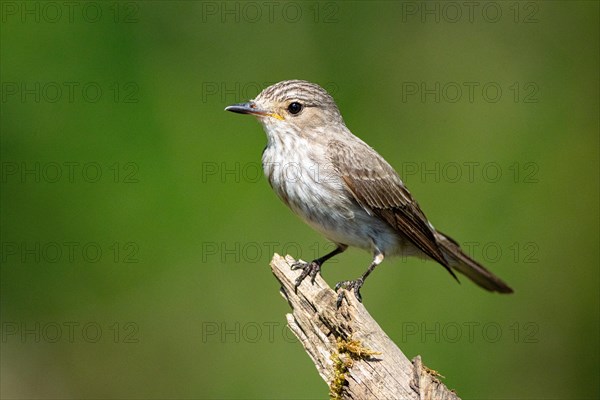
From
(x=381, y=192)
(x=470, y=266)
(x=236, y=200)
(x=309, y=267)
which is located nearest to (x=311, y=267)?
(x=309, y=267)

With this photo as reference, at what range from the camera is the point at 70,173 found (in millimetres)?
8305

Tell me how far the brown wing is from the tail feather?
418 mm

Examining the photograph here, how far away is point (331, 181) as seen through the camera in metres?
6.58

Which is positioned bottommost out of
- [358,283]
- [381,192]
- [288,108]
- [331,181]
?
[358,283]

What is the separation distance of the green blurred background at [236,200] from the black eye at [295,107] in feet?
5.10

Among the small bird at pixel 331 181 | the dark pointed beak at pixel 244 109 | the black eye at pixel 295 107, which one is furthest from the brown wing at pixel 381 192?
the dark pointed beak at pixel 244 109

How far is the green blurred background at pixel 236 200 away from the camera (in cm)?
807

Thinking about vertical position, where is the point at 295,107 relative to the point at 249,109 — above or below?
above

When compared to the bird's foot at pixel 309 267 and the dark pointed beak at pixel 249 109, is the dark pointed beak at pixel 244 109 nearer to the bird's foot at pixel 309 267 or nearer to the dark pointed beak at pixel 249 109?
the dark pointed beak at pixel 249 109

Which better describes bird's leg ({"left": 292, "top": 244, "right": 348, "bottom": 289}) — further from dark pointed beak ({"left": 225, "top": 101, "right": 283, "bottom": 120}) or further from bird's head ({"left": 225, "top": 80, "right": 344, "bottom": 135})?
dark pointed beak ({"left": 225, "top": 101, "right": 283, "bottom": 120})

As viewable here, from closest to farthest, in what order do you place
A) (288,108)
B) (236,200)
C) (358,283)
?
1. (358,283)
2. (288,108)
3. (236,200)

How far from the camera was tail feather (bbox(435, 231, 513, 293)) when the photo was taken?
7.59m

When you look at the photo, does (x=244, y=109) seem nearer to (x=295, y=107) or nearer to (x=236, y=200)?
(x=295, y=107)

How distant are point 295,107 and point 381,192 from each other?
946 mm
